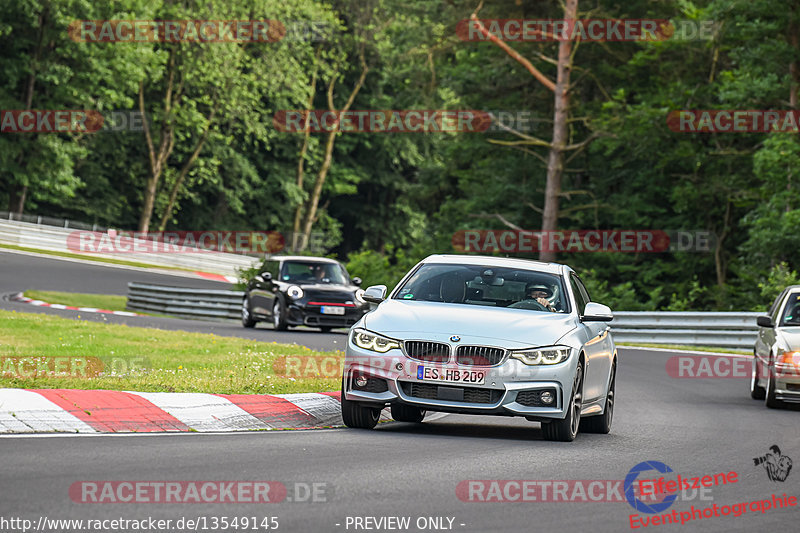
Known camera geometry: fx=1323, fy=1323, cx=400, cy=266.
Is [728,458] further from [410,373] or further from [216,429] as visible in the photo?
[216,429]

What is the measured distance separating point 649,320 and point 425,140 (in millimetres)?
49288

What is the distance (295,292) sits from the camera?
27.9 meters

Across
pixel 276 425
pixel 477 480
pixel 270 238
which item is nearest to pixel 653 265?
pixel 276 425

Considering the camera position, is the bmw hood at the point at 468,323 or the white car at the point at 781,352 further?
the white car at the point at 781,352

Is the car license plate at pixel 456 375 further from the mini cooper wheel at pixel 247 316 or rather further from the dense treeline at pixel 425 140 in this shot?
the dense treeline at pixel 425 140

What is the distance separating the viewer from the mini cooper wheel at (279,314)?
91.7 ft

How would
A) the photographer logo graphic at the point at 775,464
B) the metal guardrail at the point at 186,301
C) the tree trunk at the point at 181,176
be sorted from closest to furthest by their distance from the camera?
the photographer logo graphic at the point at 775,464, the metal guardrail at the point at 186,301, the tree trunk at the point at 181,176

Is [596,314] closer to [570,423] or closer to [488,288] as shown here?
[488,288]

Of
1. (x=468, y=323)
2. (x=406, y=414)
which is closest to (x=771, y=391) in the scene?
(x=406, y=414)

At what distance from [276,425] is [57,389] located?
1901mm

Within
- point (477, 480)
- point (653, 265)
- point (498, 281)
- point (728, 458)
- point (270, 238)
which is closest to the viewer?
point (477, 480)

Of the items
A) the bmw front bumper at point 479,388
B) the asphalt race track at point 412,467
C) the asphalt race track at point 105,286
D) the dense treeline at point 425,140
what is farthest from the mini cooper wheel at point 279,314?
the bmw front bumper at point 479,388

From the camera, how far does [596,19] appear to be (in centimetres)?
4128

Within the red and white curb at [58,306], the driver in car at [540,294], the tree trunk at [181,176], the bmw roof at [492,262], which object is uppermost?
the tree trunk at [181,176]
